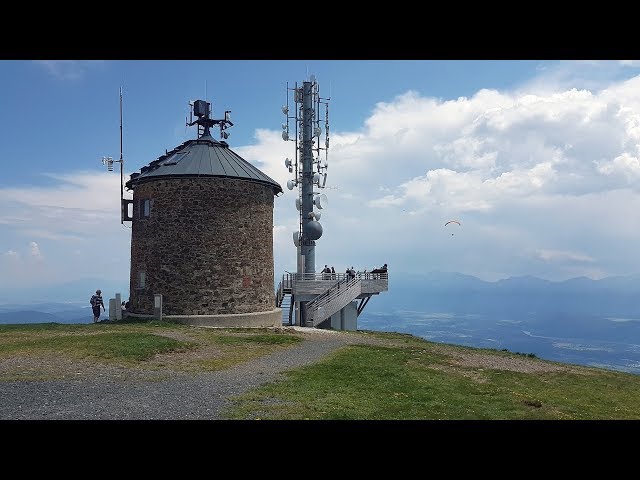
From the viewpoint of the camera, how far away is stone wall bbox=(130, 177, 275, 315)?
32.1 metres

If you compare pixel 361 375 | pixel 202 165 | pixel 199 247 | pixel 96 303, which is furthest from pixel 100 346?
pixel 202 165

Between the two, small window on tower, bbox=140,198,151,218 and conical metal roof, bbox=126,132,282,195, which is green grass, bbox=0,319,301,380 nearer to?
small window on tower, bbox=140,198,151,218

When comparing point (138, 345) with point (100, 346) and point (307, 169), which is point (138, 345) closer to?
point (100, 346)

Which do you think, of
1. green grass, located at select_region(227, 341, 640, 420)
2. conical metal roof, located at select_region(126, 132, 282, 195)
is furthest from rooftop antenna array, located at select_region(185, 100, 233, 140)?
green grass, located at select_region(227, 341, 640, 420)

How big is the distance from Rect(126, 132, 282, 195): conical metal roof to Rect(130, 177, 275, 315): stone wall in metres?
0.40

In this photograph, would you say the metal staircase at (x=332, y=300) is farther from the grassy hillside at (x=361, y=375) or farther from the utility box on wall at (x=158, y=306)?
the utility box on wall at (x=158, y=306)

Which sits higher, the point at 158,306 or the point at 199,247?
the point at 199,247

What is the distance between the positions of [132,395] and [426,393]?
27.4 ft

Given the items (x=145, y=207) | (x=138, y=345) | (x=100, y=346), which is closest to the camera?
(x=100, y=346)

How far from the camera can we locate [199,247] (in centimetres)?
3222

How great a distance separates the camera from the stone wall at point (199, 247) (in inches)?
1265

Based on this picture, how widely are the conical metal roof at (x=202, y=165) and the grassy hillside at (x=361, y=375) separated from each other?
33.8 ft

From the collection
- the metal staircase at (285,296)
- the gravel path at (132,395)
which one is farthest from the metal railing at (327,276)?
the gravel path at (132,395)
